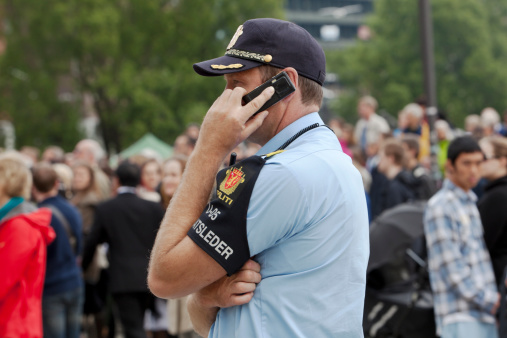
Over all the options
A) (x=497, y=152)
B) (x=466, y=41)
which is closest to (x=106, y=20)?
(x=497, y=152)

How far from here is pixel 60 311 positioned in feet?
24.0

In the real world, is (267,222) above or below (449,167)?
above

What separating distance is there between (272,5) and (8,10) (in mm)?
10527

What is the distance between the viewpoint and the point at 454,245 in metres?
5.88

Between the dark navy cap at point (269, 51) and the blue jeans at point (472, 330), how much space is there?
12.4ft

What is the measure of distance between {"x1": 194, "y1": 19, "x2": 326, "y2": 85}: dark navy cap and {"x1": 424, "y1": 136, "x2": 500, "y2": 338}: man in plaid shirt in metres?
3.65

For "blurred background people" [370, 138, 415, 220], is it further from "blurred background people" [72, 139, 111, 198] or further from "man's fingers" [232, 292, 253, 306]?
"man's fingers" [232, 292, 253, 306]

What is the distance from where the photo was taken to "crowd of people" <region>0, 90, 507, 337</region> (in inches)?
225

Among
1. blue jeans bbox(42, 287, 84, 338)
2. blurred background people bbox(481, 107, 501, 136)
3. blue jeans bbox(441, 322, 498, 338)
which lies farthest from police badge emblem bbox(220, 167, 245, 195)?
blurred background people bbox(481, 107, 501, 136)

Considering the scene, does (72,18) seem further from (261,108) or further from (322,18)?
(322,18)

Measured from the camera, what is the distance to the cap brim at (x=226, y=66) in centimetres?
253

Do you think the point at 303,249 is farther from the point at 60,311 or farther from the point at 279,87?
the point at 60,311

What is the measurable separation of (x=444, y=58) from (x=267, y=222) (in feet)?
183

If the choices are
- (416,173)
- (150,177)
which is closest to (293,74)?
(150,177)
